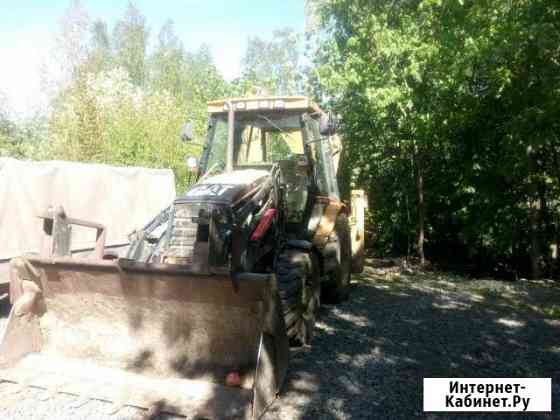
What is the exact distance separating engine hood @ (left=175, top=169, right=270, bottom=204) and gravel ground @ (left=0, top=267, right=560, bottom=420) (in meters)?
1.61

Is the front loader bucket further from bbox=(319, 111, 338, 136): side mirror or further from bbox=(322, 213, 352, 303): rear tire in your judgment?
bbox=(322, 213, 352, 303): rear tire

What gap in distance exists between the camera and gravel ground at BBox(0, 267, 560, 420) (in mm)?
3734

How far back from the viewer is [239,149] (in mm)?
6324

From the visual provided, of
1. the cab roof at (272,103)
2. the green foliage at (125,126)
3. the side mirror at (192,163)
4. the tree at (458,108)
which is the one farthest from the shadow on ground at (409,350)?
the green foliage at (125,126)

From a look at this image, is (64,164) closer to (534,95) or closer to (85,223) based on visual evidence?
(85,223)

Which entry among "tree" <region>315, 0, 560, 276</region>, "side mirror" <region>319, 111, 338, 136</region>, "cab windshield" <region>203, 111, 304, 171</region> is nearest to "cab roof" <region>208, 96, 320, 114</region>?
"cab windshield" <region>203, 111, 304, 171</region>

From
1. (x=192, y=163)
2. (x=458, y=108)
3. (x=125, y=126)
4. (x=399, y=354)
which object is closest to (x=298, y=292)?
(x=399, y=354)

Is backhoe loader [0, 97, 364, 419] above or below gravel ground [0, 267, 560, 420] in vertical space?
above

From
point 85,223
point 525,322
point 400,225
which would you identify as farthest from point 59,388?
point 400,225

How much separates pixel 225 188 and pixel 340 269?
7.62ft

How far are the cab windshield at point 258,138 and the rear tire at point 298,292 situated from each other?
1459 millimetres

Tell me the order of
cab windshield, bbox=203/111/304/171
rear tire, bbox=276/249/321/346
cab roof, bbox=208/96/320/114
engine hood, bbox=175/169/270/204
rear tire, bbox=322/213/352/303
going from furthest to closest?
rear tire, bbox=322/213/352/303, cab windshield, bbox=203/111/304/171, cab roof, bbox=208/96/320/114, engine hood, bbox=175/169/270/204, rear tire, bbox=276/249/321/346

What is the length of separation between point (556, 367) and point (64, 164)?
661 centimetres

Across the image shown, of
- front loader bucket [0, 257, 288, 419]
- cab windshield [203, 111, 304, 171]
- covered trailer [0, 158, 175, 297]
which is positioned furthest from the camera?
covered trailer [0, 158, 175, 297]
